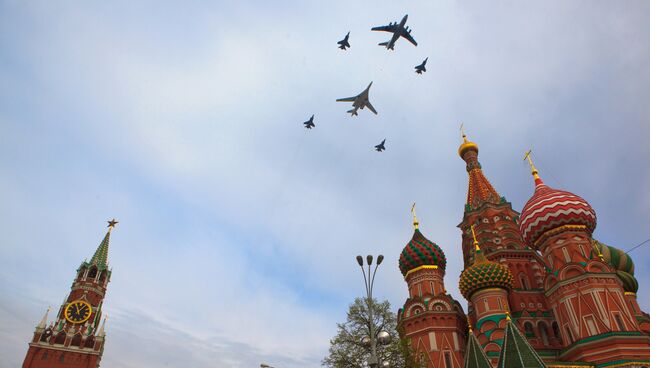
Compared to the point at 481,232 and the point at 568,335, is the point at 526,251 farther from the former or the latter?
the point at 568,335

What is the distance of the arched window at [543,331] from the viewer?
30797mm

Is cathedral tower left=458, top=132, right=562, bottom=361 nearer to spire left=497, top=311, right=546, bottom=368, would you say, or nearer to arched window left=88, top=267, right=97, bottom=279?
spire left=497, top=311, right=546, bottom=368

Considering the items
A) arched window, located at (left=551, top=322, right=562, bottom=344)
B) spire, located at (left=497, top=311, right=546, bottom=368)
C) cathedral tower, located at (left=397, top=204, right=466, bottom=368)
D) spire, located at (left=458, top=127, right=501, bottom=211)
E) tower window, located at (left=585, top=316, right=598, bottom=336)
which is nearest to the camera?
spire, located at (left=497, top=311, right=546, bottom=368)

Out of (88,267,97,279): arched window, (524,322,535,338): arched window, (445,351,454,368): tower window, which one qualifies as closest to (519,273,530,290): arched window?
(524,322,535,338): arched window

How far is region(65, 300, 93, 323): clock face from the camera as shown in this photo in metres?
54.1

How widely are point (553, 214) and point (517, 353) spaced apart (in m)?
14.9

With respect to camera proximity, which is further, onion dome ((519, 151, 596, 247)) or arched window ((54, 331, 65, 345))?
arched window ((54, 331, 65, 345))

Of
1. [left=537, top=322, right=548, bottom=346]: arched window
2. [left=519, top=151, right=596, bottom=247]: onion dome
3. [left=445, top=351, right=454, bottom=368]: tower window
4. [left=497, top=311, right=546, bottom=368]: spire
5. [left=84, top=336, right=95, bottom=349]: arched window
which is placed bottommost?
[left=497, top=311, right=546, bottom=368]: spire

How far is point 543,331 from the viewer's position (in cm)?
3128

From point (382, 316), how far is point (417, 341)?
10.5ft

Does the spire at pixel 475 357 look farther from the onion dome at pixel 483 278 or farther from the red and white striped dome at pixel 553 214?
the red and white striped dome at pixel 553 214

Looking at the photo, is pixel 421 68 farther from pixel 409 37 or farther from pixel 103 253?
pixel 103 253

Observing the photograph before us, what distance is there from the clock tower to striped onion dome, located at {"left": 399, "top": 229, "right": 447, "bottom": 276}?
43.4 meters

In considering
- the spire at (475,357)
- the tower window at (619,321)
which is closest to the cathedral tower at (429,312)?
the spire at (475,357)
